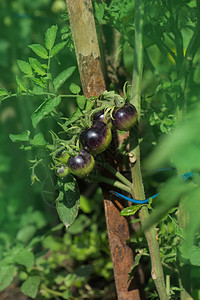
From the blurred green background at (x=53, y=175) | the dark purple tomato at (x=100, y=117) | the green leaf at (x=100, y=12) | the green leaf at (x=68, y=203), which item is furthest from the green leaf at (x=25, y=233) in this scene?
the green leaf at (x=100, y=12)

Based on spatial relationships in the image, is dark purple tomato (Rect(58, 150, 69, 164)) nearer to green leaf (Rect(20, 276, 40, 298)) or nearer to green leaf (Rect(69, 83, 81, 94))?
green leaf (Rect(69, 83, 81, 94))

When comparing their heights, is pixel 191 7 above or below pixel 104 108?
above

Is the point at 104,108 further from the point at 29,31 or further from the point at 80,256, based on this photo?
the point at 29,31

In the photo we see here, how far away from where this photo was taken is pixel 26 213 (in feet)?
7.63

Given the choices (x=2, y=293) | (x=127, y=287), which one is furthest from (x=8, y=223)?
Answer: (x=127, y=287)

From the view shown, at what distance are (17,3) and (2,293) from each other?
1.81 meters

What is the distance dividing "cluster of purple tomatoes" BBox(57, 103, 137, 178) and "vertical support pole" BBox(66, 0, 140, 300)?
183 mm

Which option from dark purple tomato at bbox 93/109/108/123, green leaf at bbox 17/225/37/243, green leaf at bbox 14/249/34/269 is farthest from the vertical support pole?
green leaf at bbox 17/225/37/243

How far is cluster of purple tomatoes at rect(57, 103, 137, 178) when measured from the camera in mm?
1085

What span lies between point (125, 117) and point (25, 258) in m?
0.98

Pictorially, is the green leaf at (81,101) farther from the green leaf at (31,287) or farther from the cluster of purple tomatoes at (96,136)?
the green leaf at (31,287)

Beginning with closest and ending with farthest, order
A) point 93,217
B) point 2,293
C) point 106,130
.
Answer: point 106,130, point 2,293, point 93,217

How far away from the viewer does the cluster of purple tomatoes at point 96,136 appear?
1.08 metres

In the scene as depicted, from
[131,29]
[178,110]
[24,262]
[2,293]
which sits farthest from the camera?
[2,293]
